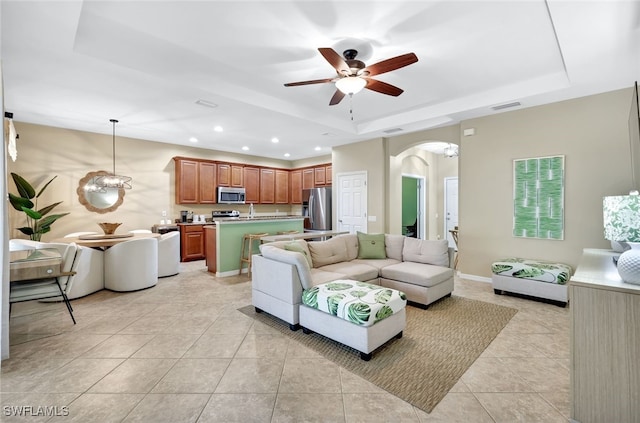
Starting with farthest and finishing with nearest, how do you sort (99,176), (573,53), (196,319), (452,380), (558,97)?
(99,176), (558,97), (196,319), (573,53), (452,380)

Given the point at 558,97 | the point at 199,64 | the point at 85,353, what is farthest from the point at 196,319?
the point at 558,97

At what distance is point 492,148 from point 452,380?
374cm

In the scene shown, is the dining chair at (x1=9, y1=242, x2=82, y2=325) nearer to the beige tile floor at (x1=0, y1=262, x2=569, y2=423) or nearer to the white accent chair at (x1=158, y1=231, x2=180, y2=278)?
the beige tile floor at (x1=0, y1=262, x2=569, y2=423)

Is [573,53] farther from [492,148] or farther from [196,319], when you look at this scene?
[196,319]

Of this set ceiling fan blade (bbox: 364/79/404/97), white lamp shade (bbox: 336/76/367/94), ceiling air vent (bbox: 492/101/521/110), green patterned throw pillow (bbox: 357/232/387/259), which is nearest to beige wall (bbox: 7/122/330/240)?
green patterned throw pillow (bbox: 357/232/387/259)

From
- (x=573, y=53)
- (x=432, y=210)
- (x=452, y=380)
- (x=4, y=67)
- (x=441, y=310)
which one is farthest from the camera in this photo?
(x=432, y=210)

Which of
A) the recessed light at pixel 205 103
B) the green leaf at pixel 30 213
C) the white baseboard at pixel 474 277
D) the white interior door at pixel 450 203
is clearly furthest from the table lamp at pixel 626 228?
the green leaf at pixel 30 213

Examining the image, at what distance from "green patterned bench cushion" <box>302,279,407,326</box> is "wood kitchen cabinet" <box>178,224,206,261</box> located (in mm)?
4498

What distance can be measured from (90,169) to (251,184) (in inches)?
137

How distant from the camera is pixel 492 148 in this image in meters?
4.41

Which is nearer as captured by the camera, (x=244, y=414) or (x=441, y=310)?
(x=244, y=414)

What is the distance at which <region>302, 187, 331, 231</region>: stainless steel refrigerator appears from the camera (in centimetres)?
711

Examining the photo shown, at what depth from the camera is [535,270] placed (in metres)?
3.60

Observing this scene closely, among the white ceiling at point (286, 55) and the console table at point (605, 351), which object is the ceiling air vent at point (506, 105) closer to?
the white ceiling at point (286, 55)
